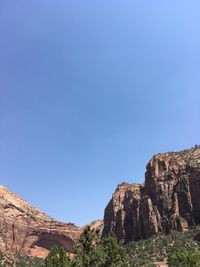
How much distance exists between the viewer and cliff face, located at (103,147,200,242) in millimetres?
147750

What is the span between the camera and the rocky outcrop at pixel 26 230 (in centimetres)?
16912

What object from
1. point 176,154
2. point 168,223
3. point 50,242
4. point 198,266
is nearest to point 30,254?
point 50,242

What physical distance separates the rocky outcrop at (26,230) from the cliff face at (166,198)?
91.1ft

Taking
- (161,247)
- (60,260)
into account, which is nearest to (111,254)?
(60,260)

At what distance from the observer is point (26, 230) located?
176m

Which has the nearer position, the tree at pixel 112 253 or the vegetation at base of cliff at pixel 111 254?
the vegetation at base of cliff at pixel 111 254

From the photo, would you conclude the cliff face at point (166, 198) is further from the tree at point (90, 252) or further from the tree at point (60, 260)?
the tree at point (90, 252)

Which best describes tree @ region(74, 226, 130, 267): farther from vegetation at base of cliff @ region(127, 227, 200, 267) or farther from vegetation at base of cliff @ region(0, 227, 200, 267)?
vegetation at base of cliff @ region(127, 227, 200, 267)

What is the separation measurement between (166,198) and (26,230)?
212 ft

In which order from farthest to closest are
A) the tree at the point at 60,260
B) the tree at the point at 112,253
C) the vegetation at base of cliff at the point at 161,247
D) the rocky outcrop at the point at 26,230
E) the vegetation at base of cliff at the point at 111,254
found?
the rocky outcrop at the point at 26,230, the vegetation at base of cliff at the point at 161,247, the tree at the point at 60,260, the tree at the point at 112,253, the vegetation at base of cliff at the point at 111,254

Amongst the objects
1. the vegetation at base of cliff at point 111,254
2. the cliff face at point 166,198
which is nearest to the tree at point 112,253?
the vegetation at base of cliff at point 111,254

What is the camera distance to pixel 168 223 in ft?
481

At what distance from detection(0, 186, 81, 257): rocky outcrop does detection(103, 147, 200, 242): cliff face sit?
91.1 ft

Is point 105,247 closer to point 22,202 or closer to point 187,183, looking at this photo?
point 187,183
